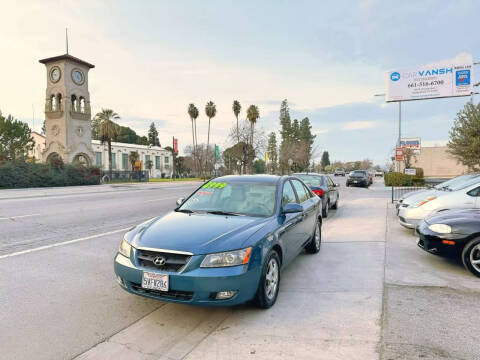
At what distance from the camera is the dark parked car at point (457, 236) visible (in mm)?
4715

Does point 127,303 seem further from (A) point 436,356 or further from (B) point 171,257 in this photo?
(A) point 436,356

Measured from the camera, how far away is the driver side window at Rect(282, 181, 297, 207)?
4791 millimetres

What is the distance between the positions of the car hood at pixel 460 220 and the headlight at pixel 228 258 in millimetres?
3458

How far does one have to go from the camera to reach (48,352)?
9.35 ft

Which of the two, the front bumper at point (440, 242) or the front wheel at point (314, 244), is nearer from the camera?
the front bumper at point (440, 242)

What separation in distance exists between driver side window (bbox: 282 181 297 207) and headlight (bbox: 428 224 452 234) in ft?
7.09

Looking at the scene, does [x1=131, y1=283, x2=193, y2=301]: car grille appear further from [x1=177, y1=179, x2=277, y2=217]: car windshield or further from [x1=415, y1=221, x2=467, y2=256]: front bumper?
[x1=415, y1=221, x2=467, y2=256]: front bumper

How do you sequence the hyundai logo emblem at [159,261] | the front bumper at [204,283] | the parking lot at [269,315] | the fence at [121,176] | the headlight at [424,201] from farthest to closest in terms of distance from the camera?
the fence at [121,176] < the headlight at [424,201] < the hyundai logo emblem at [159,261] < the front bumper at [204,283] < the parking lot at [269,315]

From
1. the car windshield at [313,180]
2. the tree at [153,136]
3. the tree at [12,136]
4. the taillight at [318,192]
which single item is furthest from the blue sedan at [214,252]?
the tree at [153,136]

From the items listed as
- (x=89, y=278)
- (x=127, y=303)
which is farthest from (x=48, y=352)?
(x=89, y=278)

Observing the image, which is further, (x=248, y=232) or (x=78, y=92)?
(x=78, y=92)

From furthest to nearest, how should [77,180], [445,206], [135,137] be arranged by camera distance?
[135,137]
[77,180]
[445,206]

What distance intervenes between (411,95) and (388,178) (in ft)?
22.8

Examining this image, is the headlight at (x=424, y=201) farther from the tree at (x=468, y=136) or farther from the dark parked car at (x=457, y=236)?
the tree at (x=468, y=136)
